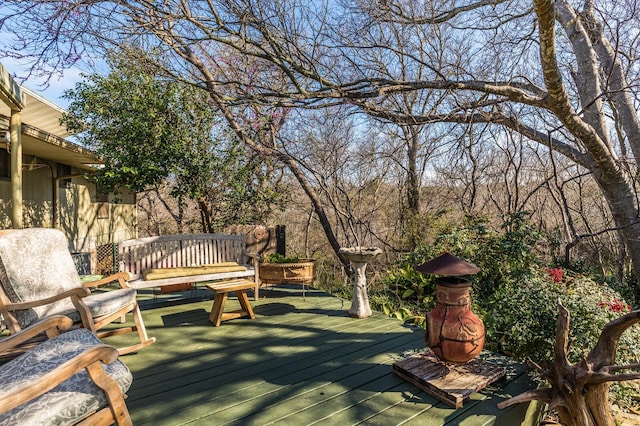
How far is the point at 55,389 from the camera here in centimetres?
148

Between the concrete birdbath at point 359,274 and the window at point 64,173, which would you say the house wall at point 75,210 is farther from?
the concrete birdbath at point 359,274

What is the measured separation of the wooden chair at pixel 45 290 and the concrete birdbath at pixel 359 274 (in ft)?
6.78

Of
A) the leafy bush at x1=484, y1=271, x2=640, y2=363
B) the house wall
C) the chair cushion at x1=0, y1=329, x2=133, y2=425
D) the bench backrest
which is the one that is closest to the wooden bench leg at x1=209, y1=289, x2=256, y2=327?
the bench backrest

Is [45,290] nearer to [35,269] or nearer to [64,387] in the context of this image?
[35,269]

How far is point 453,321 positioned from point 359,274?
4.95 feet

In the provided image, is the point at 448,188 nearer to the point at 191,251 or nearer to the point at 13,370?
the point at 191,251

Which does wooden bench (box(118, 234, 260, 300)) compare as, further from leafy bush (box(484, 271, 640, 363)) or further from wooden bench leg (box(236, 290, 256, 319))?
leafy bush (box(484, 271, 640, 363))

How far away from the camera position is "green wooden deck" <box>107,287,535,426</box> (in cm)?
199

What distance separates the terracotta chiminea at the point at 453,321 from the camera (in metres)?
2.22

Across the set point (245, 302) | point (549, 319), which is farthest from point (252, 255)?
point (549, 319)

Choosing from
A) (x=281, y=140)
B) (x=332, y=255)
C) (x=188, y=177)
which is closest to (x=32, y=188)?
(x=188, y=177)

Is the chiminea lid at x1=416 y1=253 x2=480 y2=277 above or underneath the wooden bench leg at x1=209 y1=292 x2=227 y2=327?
above

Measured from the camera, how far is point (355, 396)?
2.19m

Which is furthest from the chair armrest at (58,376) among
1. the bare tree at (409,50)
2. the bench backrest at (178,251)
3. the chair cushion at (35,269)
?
the bench backrest at (178,251)
